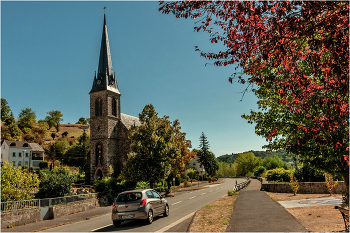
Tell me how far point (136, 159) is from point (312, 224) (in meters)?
20.7

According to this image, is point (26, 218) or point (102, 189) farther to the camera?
point (102, 189)

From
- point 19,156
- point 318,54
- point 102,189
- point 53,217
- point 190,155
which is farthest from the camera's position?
point 19,156

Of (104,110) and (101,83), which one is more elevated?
(101,83)

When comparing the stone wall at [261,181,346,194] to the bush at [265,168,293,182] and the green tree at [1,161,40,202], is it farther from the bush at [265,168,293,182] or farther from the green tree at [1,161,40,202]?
the green tree at [1,161,40,202]

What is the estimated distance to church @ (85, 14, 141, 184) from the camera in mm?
45375

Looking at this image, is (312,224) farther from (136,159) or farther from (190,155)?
(190,155)

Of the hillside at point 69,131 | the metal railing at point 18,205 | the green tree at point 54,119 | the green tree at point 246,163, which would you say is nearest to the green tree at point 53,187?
the metal railing at point 18,205

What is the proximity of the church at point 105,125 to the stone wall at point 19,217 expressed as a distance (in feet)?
98.7

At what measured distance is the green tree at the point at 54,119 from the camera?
122037 mm

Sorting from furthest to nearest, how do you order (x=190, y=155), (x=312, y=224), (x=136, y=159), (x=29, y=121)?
(x=29, y=121), (x=190, y=155), (x=136, y=159), (x=312, y=224)

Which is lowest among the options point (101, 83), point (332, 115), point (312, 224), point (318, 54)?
point (312, 224)

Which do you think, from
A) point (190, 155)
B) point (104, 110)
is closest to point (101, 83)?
point (104, 110)

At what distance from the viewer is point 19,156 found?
7081cm

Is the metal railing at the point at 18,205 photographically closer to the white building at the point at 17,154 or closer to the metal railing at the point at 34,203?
the metal railing at the point at 34,203
